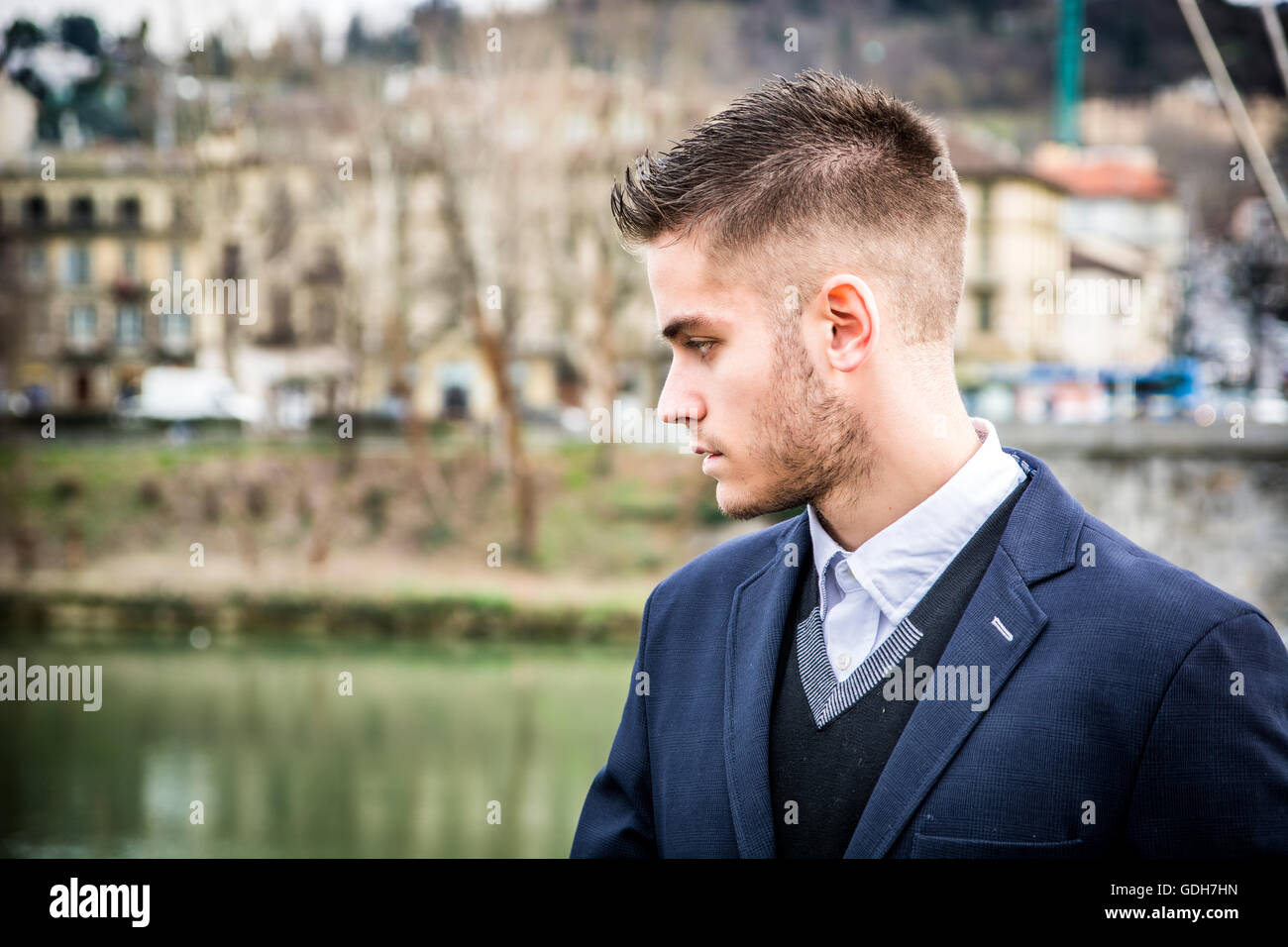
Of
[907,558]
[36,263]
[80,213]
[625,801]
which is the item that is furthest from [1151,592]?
[80,213]

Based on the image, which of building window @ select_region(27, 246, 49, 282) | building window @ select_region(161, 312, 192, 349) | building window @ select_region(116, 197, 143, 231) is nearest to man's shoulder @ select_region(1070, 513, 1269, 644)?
building window @ select_region(27, 246, 49, 282)

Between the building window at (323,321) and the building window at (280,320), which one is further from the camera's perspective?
the building window at (280,320)

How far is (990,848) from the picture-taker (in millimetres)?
1256

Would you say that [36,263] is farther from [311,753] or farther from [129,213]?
[311,753]

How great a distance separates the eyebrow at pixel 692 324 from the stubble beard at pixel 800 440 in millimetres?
75

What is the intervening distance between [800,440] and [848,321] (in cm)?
15

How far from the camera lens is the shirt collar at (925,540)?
1.43 m

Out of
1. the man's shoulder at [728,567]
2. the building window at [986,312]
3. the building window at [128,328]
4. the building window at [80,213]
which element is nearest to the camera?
the man's shoulder at [728,567]

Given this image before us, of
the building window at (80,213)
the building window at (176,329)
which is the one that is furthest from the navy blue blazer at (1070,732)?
the building window at (176,329)

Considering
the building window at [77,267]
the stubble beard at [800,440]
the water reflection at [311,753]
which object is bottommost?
the water reflection at [311,753]

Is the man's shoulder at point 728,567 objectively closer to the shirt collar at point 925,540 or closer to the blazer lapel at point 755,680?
the blazer lapel at point 755,680

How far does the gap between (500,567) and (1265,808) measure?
19346mm

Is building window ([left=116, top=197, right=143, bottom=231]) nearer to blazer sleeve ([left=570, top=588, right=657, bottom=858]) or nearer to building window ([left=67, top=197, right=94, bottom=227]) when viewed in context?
building window ([left=67, top=197, right=94, bottom=227])
